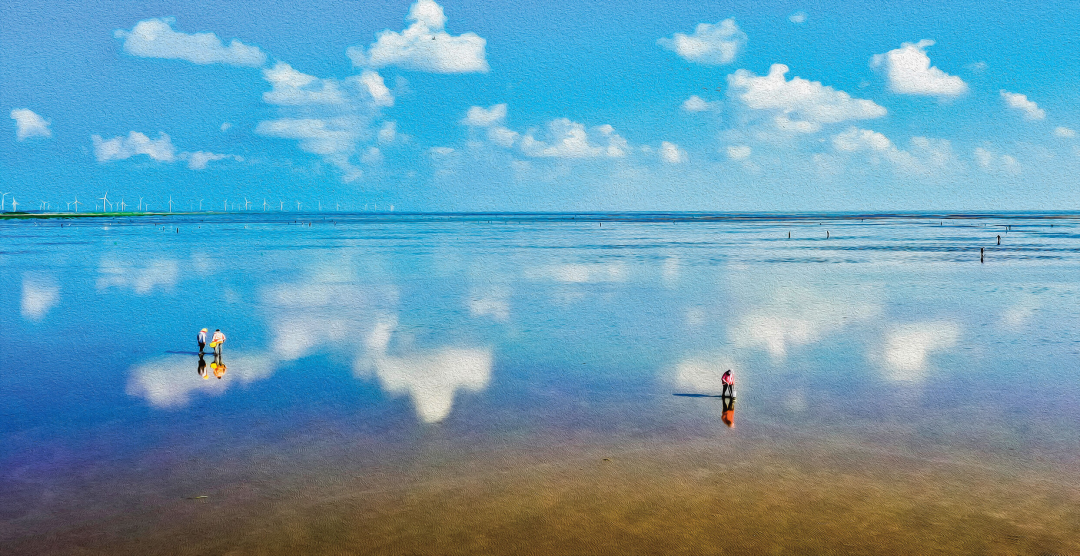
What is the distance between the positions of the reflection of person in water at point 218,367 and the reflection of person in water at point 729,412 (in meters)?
14.9

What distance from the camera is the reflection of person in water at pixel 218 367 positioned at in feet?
74.6

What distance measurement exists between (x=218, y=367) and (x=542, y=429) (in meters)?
12.1

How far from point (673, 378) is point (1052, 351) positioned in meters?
14.5

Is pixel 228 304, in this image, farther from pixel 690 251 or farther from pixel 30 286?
pixel 690 251

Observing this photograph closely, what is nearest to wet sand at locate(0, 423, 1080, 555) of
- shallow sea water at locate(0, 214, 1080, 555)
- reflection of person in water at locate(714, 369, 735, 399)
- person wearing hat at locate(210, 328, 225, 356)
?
shallow sea water at locate(0, 214, 1080, 555)

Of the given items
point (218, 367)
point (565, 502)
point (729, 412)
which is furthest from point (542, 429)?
point (218, 367)

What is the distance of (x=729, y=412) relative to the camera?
60.8 feet

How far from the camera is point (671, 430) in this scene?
56.3ft

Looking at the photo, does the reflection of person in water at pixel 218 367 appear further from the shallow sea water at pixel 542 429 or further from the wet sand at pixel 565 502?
the wet sand at pixel 565 502

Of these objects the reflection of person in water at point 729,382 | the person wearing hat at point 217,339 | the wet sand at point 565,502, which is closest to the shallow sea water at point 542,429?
the wet sand at point 565,502

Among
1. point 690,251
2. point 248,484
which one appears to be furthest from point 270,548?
point 690,251

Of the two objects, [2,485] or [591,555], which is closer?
[591,555]

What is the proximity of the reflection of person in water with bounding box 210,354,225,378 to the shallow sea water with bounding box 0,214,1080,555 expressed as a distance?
0.30 m

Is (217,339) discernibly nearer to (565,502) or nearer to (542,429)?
(542,429)
